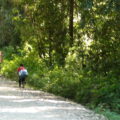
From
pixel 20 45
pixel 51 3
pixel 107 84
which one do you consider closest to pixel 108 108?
pixel 107 84

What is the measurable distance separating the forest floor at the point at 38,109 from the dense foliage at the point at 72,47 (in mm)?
1529

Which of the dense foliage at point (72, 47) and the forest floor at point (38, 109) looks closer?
the forest floor at point (38, 109)

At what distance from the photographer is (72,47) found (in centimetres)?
2356

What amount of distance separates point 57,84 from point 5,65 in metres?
9.62

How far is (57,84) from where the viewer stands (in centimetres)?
Result: 2056

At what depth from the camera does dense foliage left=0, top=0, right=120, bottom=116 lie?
57.0 ft

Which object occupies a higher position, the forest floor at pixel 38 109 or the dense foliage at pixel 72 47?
the dense foliage at pixel 72 47

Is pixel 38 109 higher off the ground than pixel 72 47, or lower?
lower

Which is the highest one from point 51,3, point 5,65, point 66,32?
point 51,3

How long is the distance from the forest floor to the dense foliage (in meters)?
1.53

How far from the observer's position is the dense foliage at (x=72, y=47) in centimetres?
1738

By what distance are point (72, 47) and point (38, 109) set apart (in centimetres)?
967

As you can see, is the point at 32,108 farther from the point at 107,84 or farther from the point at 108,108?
the point at 107,84

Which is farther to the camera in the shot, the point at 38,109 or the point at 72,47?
the point at 72,47
